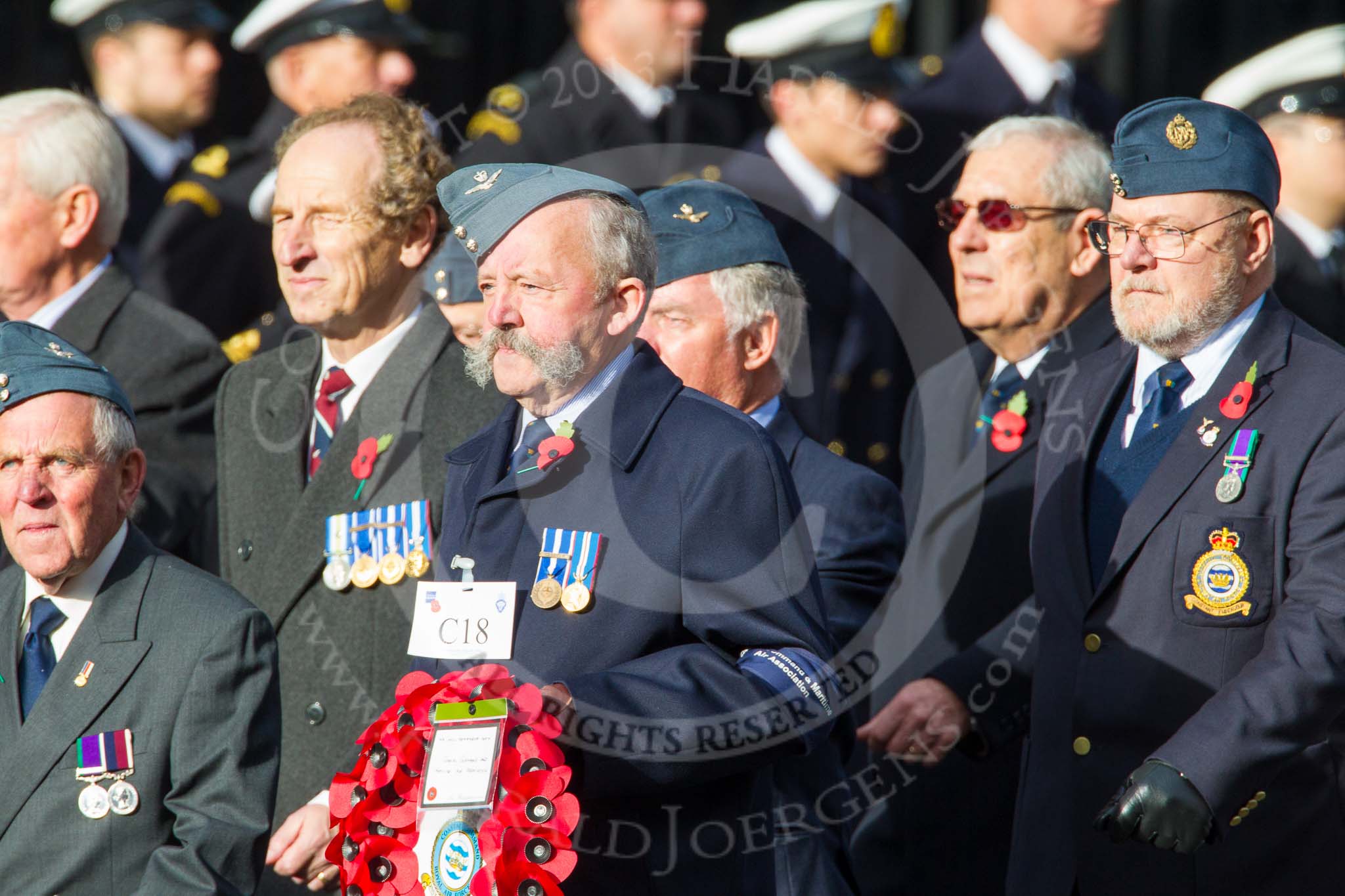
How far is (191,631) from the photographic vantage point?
11.4 feet

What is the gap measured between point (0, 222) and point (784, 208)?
2.59 metres

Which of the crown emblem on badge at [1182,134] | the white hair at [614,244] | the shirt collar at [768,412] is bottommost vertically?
the shirt collar at [768,412]

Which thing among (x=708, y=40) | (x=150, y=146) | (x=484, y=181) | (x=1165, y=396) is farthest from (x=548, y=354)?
(x=150, y=146)

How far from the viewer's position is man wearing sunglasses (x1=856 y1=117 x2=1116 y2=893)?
4.50m

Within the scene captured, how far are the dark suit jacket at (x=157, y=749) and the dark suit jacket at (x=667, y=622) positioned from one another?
0.55 metres

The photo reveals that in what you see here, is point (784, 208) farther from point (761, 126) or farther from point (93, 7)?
point (93, 7)

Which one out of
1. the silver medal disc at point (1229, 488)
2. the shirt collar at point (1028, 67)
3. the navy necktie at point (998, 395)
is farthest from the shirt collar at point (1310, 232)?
the silver medal disc at point (1229, 488)

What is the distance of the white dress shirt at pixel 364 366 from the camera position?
4.40 metres

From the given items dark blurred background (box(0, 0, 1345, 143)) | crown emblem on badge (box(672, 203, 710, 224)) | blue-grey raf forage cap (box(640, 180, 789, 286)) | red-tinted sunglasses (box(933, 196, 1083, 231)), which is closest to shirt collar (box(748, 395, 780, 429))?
blue-grey raf forage cap (box(640, 180, 789, 286))

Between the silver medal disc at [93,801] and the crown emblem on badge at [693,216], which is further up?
the crown emblem on badge at [693,216]

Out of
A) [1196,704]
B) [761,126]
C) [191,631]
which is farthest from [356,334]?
[761,126]

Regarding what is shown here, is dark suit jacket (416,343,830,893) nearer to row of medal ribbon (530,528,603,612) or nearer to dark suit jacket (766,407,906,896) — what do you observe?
row of medal ribbon (530,528,603,612)

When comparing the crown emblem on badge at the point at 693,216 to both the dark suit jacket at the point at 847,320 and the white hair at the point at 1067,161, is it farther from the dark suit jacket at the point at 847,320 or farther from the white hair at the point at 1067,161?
the dark suit jacket at the point at 847,320

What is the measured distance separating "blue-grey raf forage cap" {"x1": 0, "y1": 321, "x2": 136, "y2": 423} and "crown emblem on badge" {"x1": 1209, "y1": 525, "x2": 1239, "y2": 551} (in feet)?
7.02
